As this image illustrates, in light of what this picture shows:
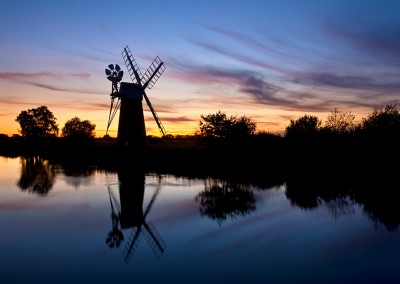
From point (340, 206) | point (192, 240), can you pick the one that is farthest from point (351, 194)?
point (192, 240)

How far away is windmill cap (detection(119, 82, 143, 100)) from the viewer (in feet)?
141

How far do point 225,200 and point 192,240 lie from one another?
21.8 ft

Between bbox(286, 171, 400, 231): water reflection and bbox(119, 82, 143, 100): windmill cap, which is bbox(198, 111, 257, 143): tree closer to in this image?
bbox(119, 82, 143, 100): windmill cap

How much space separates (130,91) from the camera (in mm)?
43281

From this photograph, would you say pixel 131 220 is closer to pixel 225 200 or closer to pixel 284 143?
pixel 225 200

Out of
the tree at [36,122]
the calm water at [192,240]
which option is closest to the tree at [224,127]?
the calm water at [192,240]

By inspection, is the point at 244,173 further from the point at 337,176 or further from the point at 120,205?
the point at 120,205

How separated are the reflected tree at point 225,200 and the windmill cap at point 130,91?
22.6 meters

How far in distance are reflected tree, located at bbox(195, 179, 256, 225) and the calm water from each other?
50mm

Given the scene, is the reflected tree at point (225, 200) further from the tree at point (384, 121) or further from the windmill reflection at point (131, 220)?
the tree at point (384, 121)

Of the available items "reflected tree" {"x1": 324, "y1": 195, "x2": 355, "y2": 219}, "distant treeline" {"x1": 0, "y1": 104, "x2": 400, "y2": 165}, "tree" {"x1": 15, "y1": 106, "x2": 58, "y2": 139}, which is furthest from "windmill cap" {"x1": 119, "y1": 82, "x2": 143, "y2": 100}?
"tree" {"x1": 15, "y1": 106, "x2": 58, "y2": 139}

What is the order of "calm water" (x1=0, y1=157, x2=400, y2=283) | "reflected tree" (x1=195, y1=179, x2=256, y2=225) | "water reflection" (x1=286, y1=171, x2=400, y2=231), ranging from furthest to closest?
"reflected tree" (x1=195, y1=179, x2=256, y2=225) → "water reflection" (x1=286, y1=171, x2=400, y2=231) → "calm water" (x1=0, y1=157, x2=400, y2=283)

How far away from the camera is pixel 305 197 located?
704 inches

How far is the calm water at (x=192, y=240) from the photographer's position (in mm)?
8484
